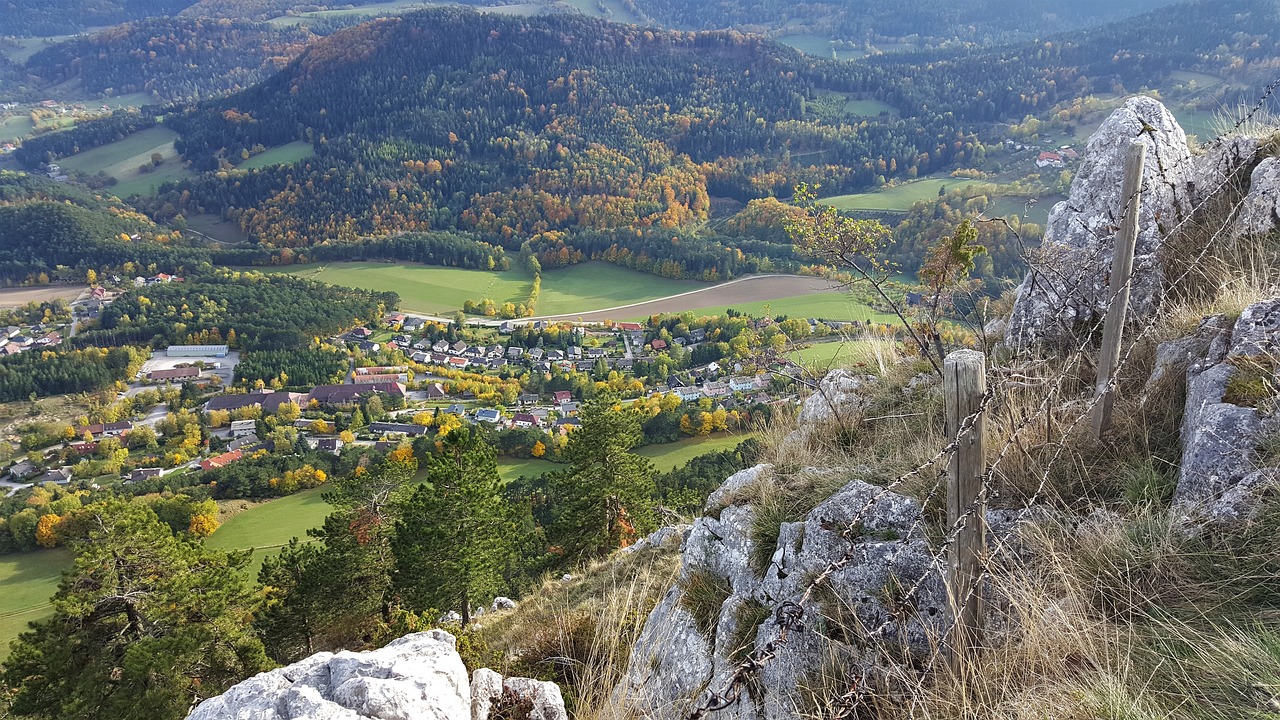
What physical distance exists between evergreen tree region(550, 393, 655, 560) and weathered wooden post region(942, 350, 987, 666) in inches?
652

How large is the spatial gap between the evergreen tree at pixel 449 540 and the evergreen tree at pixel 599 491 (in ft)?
7.56

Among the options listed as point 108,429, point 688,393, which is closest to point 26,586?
point 108,429

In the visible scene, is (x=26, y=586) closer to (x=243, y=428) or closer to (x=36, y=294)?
(x=243, y=428)

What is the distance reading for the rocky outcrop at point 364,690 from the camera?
3.94m

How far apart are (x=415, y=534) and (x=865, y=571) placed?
50.7ft

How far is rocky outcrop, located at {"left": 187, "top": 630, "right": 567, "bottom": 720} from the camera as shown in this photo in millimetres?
3939

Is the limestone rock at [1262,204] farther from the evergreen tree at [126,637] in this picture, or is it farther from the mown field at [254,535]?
the mown field at [254,535]

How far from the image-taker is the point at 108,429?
220 feet

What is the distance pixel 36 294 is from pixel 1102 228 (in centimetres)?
14568

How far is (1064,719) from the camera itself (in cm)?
342

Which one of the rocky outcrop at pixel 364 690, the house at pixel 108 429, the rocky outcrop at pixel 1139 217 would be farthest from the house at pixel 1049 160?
the house at pixel 108 429

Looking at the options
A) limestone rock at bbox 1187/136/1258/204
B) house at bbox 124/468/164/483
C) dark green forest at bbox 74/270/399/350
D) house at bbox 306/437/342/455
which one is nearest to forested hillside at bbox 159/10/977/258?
dark green forest at bbox 74/270/399/350

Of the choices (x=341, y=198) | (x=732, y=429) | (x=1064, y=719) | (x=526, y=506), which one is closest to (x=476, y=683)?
(x=1064, y=719)

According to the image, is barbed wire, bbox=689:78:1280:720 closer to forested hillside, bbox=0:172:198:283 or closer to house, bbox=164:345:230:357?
house, bbox=164:345:230:357
